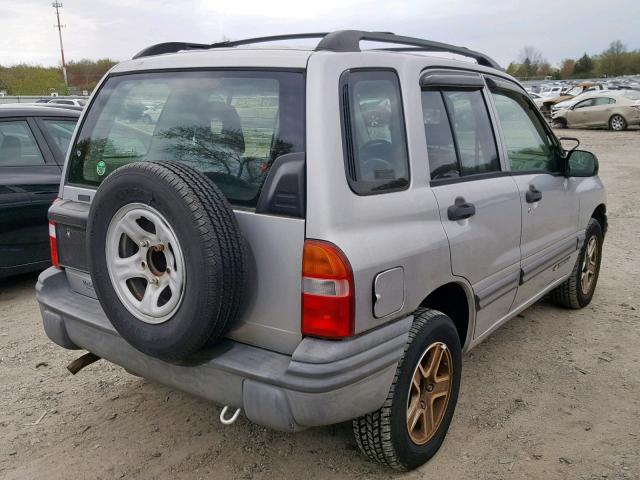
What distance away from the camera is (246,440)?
295cm

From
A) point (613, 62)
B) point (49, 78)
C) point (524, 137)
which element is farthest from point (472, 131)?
point (613, 62)

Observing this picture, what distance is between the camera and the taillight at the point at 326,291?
2.09 meters

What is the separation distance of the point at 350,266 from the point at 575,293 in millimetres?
3162


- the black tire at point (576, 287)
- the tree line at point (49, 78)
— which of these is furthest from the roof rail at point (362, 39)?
the tree line at point (49, 78)

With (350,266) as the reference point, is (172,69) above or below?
above

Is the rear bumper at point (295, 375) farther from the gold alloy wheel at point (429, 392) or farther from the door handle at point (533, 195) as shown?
the door handle at point (533, 195)

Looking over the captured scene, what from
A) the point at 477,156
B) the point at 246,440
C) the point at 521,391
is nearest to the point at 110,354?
the point at 246,440

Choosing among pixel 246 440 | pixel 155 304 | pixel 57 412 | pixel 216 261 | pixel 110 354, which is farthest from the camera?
pixel 57 412

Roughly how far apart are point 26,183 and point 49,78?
173 feet

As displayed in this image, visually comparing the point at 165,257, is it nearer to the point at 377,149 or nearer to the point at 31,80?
the point at 377,149

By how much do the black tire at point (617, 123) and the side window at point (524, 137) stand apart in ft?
69.0

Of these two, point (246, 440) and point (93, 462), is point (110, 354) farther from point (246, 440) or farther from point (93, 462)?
point (246, 440)

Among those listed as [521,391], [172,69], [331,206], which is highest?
[172,69]

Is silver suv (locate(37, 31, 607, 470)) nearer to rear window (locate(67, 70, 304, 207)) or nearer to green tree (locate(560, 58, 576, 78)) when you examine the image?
rear window (locate(67, 70, 304, 207))
